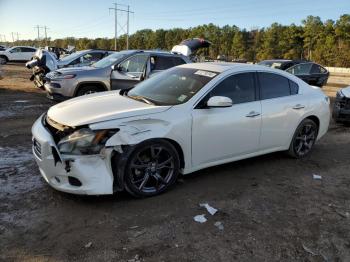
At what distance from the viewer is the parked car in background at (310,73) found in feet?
55.9

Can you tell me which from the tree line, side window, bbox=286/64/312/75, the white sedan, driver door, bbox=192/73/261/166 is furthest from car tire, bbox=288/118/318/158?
the tree line

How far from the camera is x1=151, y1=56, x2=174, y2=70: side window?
10516 mm

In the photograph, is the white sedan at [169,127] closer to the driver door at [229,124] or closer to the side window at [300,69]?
the driver door at [229,124]

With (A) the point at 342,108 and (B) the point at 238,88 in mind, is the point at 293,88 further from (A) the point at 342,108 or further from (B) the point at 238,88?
(A) the point at 342,108

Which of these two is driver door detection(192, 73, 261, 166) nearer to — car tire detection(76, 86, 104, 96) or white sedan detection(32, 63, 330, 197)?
white sedan detection(32, 63, 330, 197)

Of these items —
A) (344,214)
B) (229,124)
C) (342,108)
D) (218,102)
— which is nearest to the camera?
(344,214)

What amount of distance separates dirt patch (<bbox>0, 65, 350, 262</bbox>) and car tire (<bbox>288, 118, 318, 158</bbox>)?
510 millimetres

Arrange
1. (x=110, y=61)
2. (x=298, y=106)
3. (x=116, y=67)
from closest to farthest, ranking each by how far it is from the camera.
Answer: (x=298, y=106)
(x=116, y=67)
(x=110, y=61)

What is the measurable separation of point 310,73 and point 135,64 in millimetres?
10192

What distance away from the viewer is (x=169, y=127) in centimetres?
463

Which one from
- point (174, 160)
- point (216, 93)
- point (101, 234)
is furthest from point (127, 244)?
point (216, 93)

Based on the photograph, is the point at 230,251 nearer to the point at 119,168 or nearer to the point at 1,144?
the point at 119,168

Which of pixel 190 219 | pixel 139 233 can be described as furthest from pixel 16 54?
pixel 139 233

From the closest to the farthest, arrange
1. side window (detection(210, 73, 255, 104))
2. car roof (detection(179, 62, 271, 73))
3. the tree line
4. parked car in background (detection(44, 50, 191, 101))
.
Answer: side window (detection(210, 73, 255, 104)), car roof (detection(179, 62, 271, 73)), parked car in background (detection(44, 50, 191, 101)), the tree line
